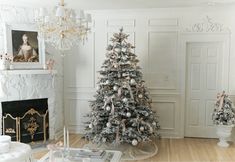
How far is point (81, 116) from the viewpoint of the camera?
18.6ft

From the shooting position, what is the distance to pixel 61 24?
10.1 ft

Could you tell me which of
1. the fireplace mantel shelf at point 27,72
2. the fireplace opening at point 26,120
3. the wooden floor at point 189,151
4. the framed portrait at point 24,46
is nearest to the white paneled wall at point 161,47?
the wooden floor at point 189,151

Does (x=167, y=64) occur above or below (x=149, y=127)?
above

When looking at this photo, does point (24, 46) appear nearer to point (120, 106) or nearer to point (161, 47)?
point (120, 106)

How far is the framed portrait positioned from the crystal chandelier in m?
1.58

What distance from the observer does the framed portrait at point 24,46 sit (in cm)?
448

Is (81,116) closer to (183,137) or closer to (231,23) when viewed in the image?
(183,137)

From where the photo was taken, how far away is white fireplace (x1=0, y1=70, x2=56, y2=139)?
14.9ft

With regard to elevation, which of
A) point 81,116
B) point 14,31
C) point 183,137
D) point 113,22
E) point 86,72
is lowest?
point 183,137

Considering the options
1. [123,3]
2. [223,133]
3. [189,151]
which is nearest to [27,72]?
[123,3]

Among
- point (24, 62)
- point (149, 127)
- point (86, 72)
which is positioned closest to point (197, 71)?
point (149, 127)

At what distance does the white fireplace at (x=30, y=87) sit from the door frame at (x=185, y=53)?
8.85ft

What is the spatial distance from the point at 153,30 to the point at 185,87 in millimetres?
1410

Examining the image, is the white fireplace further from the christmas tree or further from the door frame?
the door frame
